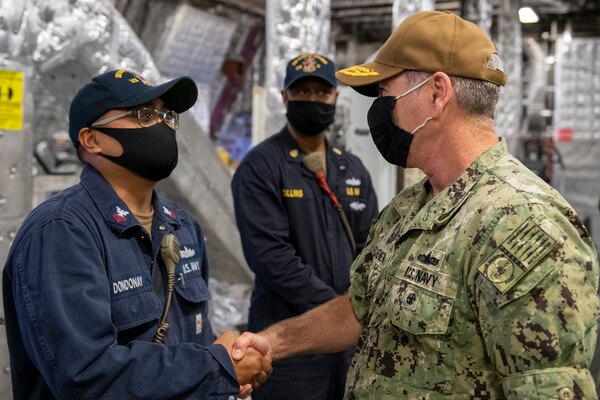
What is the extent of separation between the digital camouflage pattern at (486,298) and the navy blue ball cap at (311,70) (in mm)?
1527

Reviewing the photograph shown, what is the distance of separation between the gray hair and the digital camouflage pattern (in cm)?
10

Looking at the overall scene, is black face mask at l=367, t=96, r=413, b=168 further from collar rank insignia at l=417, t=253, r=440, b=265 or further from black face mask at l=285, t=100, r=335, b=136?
black face mask at l=285, t=100, r=335, b=136

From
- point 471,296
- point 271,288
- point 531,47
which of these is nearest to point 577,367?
point 471,296

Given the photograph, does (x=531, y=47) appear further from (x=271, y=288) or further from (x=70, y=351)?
(x=70, y=351)

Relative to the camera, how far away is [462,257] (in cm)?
136

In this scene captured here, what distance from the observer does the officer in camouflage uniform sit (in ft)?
4.01

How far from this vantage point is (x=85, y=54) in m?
3.58

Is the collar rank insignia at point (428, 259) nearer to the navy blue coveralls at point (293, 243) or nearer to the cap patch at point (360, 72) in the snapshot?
the cap patch at point (360, 72)

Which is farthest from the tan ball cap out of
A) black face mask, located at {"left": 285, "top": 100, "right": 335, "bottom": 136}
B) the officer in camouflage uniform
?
black face mask, located at {"left": 285, "top": 100, "right": 335, "bottom": 136}

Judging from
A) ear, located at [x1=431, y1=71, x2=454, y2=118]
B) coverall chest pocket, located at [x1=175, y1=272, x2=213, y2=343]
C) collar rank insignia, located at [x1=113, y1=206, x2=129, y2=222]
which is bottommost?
coverall chest pocket, located at [x1=175, y1=272, x2=213, y2=343]

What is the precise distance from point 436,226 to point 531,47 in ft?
41.8

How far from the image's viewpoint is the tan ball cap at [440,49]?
1.48 meters

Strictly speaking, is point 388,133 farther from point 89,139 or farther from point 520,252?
point 89,139

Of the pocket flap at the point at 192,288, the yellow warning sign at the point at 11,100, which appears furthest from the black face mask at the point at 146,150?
the yellow warning sign at the point at 11,100
